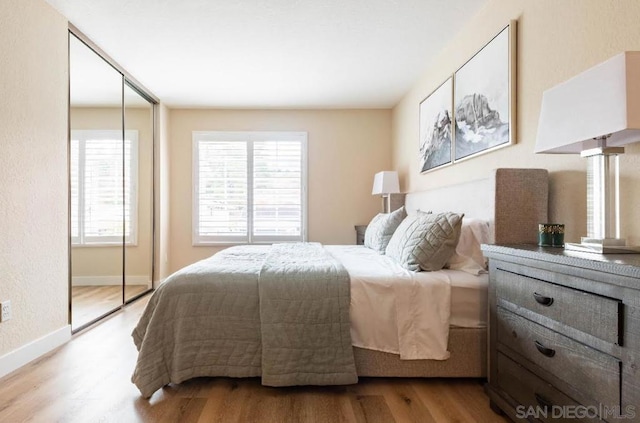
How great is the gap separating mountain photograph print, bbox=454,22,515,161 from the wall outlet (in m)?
3.30

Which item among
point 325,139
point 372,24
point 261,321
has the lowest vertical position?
point 261,321

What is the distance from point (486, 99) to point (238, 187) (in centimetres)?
348

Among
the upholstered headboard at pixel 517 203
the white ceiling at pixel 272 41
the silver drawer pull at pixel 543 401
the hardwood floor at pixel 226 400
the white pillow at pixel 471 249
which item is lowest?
the hardwood floor at pixel 226 400

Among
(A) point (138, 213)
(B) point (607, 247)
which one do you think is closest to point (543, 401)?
(B) point (607, 247)

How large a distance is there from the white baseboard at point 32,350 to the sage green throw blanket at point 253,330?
1.02 meters

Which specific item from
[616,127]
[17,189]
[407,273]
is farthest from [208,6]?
[616,127]

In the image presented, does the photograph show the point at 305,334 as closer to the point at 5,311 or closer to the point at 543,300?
the point at 543,300

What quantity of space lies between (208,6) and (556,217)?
2664 mm

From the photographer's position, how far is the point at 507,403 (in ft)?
5.03

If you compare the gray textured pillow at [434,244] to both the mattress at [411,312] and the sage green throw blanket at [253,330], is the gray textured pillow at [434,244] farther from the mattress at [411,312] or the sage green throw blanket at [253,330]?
the sage green throw blanket at [253,330]

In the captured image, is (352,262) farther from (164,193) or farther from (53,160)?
(164,193)

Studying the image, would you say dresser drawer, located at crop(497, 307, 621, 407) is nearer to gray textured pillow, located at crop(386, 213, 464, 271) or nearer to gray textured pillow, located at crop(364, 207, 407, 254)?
gray textured pillow, located at crop(386, 213, 464, 271)

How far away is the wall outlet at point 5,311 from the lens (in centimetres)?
209

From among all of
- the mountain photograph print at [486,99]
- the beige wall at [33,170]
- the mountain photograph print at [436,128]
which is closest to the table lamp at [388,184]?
Answer: the mountain photograph print at [436,128]
